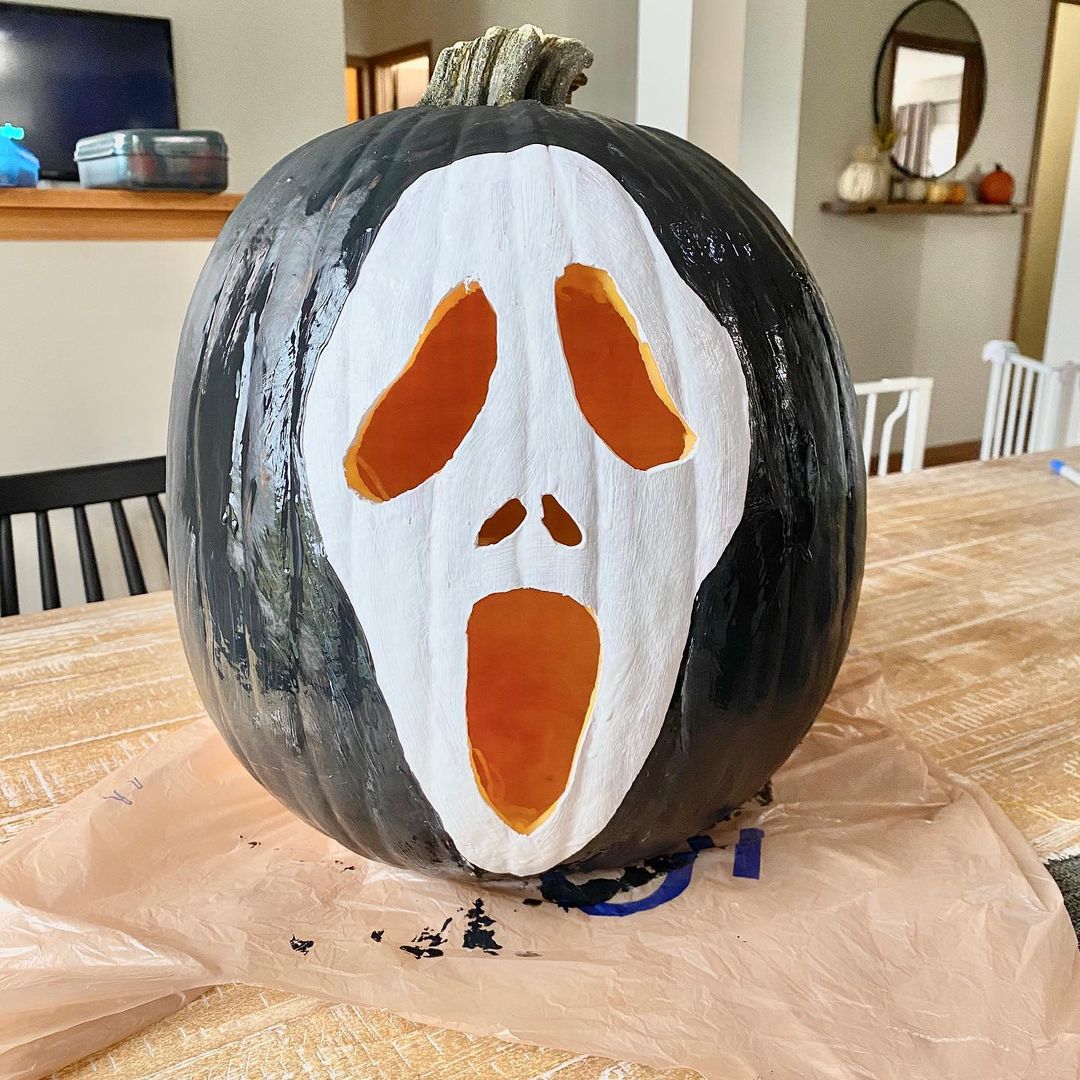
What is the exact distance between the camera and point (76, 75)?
276 centimetres

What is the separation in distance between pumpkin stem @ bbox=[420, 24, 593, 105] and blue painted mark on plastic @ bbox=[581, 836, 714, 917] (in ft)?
1.61

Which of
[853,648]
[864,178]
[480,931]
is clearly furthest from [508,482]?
[864,178]

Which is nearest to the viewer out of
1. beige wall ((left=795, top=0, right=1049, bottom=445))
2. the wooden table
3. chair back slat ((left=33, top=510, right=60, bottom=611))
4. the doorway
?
the wooden table

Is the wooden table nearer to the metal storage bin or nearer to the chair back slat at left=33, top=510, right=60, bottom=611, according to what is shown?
the chair back slat at left=33, top=510, right=60, bottom=611

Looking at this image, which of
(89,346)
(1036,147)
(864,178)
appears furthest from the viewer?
(1036,147)

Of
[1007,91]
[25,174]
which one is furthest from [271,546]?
[1007,91]

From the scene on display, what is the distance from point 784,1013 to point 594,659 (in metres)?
0.21

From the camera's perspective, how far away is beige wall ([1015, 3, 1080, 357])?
17.6 feet

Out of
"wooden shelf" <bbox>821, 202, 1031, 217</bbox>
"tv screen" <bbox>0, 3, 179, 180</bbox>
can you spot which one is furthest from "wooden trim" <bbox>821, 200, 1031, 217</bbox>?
"tv screen" <bbox>0, 3, 179, 180</bbox>

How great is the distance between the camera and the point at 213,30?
2811mm

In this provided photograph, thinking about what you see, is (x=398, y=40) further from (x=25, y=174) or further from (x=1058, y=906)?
(x=1058, y=906)

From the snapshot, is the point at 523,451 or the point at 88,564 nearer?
the point at 523,451

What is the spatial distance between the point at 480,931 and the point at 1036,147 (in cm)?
558

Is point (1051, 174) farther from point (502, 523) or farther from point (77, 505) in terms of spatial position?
point (502, 523)
